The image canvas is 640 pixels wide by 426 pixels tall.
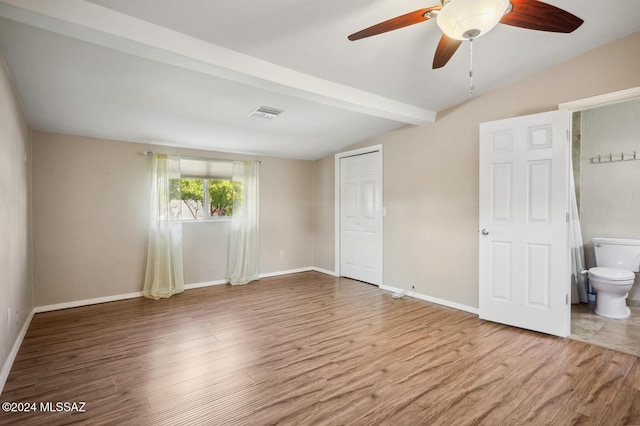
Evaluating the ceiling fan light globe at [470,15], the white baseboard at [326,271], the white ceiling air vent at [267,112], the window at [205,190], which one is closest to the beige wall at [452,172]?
the white baseboard at [326,271]

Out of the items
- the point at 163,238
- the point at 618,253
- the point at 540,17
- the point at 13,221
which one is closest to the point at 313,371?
the point at 540,17

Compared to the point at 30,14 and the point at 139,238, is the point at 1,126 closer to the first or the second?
the point at 30,14

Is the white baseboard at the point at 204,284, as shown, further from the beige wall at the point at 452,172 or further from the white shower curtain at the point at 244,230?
the beige wall at the point at 452,172

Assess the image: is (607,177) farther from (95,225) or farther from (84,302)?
(84,302)

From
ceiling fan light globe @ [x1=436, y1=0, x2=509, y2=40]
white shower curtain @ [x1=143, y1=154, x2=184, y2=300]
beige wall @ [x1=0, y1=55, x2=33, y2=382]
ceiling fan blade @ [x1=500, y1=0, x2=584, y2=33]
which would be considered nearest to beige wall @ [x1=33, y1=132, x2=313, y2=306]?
white shower curtain @ [x1=143, y1=154, x2=184, y2=300]

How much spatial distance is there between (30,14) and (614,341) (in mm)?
4902

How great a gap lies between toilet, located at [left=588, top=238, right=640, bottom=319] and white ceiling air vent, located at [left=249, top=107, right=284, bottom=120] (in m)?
3.99

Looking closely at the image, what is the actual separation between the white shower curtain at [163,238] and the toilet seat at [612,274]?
17.1 ft

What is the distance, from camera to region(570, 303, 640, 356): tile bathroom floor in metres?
2.67

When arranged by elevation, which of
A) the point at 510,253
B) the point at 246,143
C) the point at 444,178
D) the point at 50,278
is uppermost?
the point at 246,143

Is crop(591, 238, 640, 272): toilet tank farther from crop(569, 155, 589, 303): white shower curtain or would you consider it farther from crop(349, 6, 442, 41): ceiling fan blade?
crop(349, 6, 442, 41): ceiling fan blade

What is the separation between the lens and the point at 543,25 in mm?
1748

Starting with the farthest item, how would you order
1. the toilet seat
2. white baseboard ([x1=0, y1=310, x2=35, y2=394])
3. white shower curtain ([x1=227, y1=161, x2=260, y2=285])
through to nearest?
white shower curtain ([x1=227, y1=161, x2=260, y2=285]) → the toilet seat → white baseboard ([x1=0, y1=310, x2=35, y2=394])

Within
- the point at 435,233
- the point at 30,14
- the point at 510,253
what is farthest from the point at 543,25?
the point at 30,14
